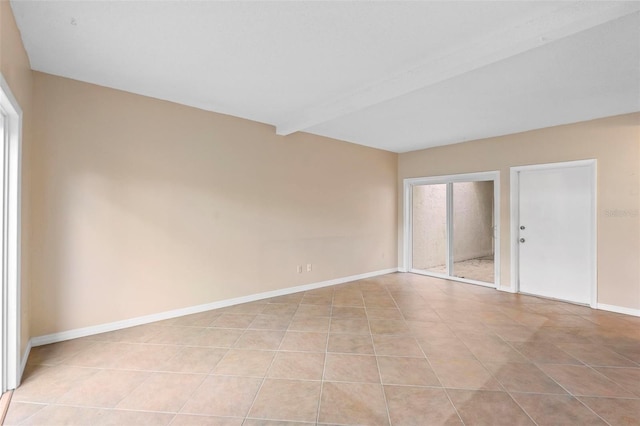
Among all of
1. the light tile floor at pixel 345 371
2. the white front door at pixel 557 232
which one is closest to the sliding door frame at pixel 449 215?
the white front door at pixel 557 232

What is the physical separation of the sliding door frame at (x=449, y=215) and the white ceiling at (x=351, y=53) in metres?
1.46

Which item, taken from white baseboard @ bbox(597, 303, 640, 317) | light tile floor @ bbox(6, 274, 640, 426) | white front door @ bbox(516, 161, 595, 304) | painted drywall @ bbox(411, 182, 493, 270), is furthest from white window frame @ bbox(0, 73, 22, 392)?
white baseboard @ bbox(597, 303, 640, 317)

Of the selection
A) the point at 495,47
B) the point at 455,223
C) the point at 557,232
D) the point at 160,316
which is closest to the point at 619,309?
the point at 557,232

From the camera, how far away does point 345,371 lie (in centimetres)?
231

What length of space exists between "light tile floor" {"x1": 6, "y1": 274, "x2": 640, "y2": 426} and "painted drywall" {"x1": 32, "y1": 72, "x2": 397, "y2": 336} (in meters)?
0.46

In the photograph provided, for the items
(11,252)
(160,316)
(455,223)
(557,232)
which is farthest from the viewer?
(455,223)

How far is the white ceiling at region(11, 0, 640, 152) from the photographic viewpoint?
186 centimetres

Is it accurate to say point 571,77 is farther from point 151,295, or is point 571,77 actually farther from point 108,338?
point 108,338

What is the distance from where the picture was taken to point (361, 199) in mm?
5562

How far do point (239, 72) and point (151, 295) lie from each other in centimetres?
270

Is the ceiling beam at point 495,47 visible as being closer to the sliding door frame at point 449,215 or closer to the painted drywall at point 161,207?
the painted drywall at point 161,207

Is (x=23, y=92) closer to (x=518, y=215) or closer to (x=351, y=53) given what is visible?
(x=351, y=53)

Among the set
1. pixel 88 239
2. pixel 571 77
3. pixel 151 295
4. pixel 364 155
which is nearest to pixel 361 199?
pixel 364 155

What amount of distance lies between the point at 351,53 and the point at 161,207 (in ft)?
8.91
